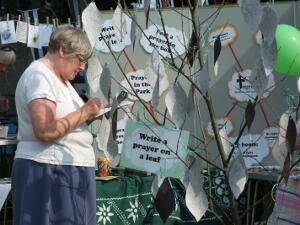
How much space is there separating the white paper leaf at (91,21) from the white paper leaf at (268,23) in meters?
0.50

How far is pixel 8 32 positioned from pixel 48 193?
2.87 meters

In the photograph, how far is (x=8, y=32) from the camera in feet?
16.6

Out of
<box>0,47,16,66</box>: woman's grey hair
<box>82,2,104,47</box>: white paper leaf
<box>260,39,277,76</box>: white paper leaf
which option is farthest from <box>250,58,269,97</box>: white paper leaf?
<box>0,47,16,66</box>: woman's grey hair

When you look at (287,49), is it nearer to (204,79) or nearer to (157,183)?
(157,183)

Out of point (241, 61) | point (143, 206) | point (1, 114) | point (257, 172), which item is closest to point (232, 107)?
point (241, 61)

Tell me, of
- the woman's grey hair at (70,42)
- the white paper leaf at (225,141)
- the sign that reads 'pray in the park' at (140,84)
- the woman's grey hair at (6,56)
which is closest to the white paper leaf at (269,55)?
the white paper leaf at (225,141)

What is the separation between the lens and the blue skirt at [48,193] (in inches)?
97.2

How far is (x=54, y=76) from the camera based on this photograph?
98.6 inches

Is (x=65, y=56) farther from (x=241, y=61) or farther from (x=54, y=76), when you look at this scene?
(x=241, y=61)

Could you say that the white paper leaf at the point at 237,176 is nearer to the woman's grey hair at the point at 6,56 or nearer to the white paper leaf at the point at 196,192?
the white paper leaf at the point at 196,192

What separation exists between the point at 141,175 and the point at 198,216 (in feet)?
9.15

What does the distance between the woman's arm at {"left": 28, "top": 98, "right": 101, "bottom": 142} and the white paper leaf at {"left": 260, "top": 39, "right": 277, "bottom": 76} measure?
1.00 m

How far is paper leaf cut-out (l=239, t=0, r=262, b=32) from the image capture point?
5.12 feet

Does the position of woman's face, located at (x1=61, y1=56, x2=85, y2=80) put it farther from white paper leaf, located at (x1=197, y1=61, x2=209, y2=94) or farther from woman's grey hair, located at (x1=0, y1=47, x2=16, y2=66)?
woman's grey hair, located at (x1=0, y1=47, x2=16, y2=66)
